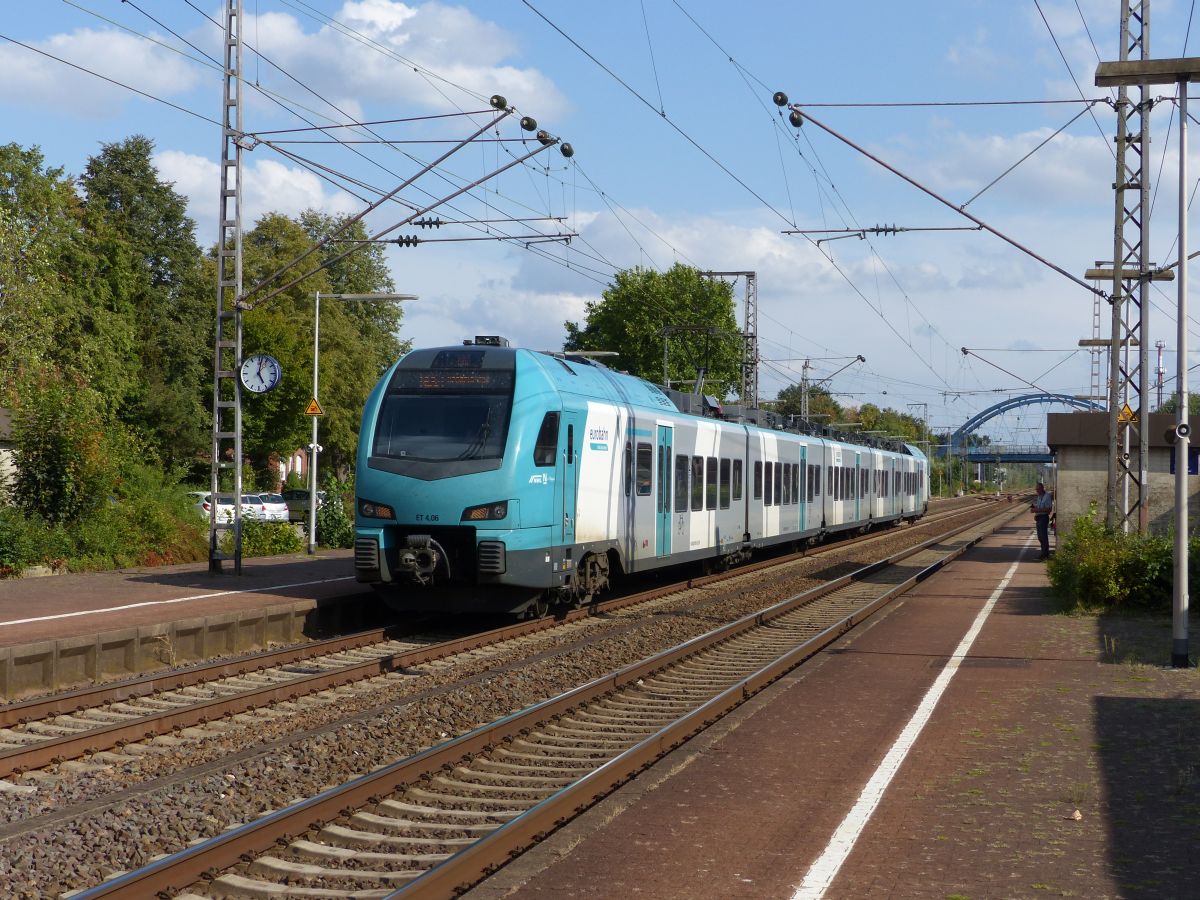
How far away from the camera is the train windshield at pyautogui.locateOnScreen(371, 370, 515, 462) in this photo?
15.7 m

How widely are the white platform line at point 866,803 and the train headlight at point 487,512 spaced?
17.0ft

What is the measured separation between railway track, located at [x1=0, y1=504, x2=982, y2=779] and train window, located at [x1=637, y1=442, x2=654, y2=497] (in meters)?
3.47

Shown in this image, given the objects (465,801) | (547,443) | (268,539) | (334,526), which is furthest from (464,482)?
(334,526)

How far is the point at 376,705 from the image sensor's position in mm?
11344

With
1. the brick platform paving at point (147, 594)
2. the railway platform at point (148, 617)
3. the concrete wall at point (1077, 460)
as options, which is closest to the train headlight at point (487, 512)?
the railway platform at point (148, 617)

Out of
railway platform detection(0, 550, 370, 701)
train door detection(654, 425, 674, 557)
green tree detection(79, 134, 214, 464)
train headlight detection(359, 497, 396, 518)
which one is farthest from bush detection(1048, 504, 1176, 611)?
green tree detection(79, 134, 214, 464)

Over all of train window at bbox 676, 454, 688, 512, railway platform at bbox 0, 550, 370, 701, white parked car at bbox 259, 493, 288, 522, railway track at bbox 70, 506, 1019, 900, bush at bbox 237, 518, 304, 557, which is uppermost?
train window at bbox 676, 454, 688, 512

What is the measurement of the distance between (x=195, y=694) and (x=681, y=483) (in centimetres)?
1090

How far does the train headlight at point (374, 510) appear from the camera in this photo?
15742 mm

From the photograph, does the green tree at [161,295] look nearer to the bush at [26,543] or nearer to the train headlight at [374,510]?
the bush at [26,543]

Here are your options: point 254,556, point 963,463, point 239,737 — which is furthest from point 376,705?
point 963,463

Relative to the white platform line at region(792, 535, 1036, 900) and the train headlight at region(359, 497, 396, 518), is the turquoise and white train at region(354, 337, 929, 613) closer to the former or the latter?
the train headlight at region(359, 497, 396, 518)

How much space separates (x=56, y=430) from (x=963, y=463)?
12441cm

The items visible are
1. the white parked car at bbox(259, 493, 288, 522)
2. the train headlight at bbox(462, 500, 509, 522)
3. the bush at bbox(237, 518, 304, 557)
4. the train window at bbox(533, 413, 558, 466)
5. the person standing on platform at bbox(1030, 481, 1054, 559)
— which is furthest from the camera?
the white parked car at bbox(259, 493, 288, 522)
